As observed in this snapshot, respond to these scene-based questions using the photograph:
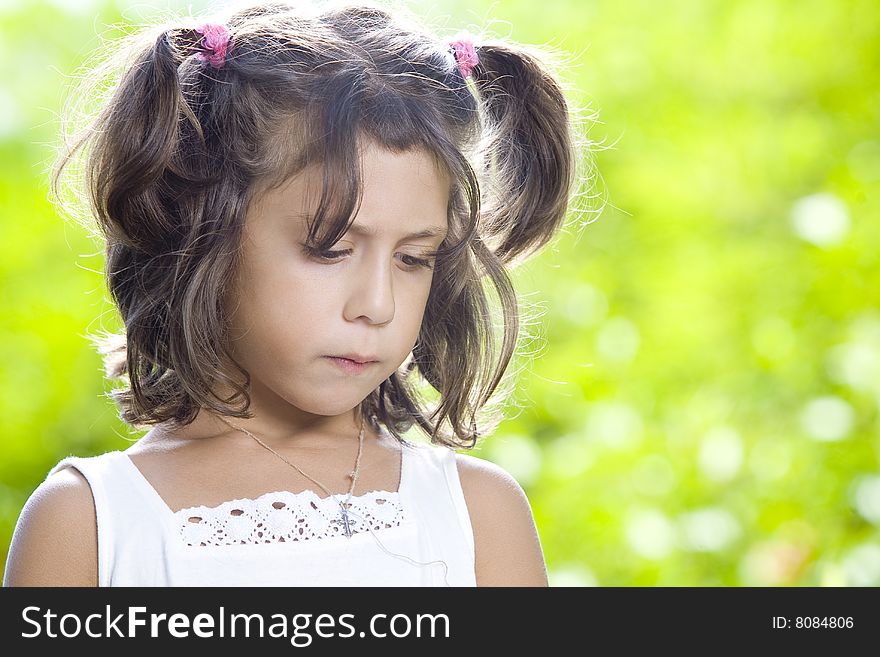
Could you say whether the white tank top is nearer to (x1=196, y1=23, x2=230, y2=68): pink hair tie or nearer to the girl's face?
the girl's face

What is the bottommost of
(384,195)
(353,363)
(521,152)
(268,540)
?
(268,540)

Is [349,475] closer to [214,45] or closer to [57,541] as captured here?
[57,541]

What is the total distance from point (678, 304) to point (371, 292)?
44.7 inches

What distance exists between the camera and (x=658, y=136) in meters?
1.88

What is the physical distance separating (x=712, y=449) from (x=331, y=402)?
40.6 inches

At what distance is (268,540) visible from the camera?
0.86m

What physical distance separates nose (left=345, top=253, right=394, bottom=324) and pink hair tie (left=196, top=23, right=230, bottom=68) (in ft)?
0.73

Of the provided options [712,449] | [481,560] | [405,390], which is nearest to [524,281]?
[712,449]

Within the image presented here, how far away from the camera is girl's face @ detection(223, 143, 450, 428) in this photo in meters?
0.82

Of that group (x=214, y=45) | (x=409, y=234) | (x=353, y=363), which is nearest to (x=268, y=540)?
(x=353, y=363)

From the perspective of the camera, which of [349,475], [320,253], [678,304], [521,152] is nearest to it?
[320,253]

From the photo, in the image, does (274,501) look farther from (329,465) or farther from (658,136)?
(658,136)

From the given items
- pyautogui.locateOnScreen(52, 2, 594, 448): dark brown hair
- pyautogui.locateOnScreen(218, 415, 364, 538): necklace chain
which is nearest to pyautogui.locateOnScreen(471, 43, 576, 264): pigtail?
pyautogui.locateOnScreen(52, 2, 594, 448): dark brown hair

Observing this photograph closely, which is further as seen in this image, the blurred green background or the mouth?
the blurred green background
